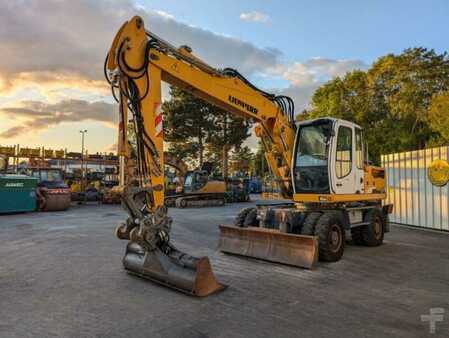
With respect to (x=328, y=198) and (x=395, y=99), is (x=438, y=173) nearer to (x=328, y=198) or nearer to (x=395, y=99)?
(x=328, y=198)

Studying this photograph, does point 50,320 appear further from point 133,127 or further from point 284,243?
point 284,243

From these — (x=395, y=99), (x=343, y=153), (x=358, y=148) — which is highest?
(x=395, y=99)

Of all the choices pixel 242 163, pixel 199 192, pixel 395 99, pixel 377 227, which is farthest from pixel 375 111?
pixel 377 227

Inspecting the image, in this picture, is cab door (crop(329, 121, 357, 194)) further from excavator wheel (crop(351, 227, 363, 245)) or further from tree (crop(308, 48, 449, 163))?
tree (crop(308, 48, 449, 163))

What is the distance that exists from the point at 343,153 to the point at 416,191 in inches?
238

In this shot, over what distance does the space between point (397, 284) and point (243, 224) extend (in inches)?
142

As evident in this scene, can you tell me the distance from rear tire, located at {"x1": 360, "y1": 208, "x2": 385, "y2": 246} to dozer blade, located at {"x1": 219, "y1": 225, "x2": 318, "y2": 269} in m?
2.83

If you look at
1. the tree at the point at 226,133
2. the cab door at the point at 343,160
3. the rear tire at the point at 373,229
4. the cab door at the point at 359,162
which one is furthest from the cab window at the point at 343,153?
the tree at the point at 226,133

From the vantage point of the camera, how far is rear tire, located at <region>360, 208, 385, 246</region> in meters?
8.79

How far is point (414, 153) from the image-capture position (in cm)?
1226

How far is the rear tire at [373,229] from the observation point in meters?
8.79

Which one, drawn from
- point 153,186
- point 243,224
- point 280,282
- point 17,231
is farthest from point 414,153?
point 17,231

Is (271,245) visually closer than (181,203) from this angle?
Yes

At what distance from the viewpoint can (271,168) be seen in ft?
28.2
